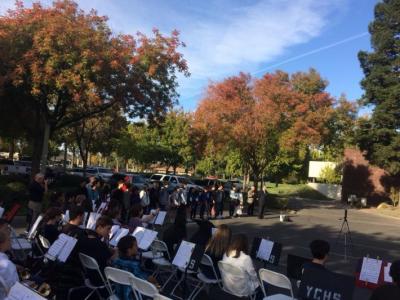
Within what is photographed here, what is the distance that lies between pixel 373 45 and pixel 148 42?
25.0 m

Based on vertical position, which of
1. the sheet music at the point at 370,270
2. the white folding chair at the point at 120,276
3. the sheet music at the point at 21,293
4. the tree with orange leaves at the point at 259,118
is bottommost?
the white folding chair at the point at 120,276

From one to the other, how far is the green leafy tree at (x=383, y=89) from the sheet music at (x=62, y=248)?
32315 mm

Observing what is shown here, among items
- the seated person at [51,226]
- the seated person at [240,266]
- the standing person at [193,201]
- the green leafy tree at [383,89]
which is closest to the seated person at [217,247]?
the seated person at [240,266]

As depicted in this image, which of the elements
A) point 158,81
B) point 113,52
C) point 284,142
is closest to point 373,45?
point 284,142

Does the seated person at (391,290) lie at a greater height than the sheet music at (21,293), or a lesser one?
greater

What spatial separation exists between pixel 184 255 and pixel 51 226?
2.37m

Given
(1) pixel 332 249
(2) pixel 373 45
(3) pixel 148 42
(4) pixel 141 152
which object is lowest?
(1) pixel 332 249

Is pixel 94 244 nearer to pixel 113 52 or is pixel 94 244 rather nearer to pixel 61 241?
pixel 61 241

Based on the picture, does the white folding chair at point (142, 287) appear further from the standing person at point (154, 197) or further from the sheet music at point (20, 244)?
the standing person at point (154, 197)

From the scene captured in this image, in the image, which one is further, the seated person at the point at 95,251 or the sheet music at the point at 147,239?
the sheet music at the point at 147,239

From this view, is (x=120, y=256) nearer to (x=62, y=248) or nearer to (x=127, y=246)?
(x=127, y=246)

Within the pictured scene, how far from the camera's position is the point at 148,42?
66.6 ft

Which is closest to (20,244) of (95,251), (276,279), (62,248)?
(62,248)

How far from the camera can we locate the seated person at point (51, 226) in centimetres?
733
